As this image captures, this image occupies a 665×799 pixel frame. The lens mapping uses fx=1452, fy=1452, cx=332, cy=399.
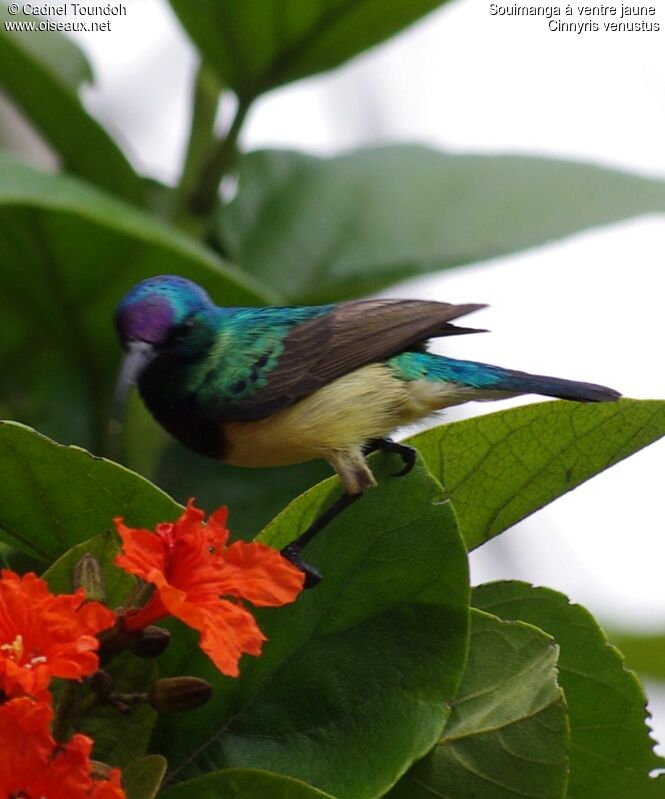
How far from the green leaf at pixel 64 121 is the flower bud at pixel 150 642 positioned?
209cm

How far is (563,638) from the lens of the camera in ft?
7.33

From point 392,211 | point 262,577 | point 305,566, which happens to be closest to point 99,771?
point 262,577

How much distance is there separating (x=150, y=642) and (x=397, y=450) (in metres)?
0.57

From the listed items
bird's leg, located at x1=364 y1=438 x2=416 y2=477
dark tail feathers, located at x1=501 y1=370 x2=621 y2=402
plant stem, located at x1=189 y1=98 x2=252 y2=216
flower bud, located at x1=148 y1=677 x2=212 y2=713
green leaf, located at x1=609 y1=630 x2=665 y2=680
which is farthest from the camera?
green leaf, located at x1=609 y1=630 x2=665 y2=680

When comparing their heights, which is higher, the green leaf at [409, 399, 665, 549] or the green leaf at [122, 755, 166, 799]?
the green leaf at [409, 399, 665, 549]

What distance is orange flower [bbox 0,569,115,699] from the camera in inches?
67.2

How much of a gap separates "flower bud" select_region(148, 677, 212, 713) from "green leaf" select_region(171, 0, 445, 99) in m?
2.45

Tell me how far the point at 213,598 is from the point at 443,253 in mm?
2541

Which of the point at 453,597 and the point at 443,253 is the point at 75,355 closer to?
the point at 443,253

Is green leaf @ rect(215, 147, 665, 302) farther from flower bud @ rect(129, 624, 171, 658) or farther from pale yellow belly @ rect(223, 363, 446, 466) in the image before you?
flower bud @ rect(129, 624, 171, 658)

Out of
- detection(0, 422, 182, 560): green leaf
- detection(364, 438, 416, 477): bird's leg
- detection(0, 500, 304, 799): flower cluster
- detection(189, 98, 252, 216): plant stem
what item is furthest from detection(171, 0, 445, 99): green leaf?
detection(0, 500, 304, 799): flower cluster

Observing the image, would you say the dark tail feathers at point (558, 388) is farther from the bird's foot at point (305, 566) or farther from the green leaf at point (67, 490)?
the green leaf at point (67, 490)

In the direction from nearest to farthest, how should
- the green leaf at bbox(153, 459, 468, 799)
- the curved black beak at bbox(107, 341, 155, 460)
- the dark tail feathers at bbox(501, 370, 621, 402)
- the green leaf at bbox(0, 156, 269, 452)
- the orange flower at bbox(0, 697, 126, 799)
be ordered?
the orange flower at bbox(0, 697, 126, 799), the green leaf at bbox(153, 459, 468, 799), the dark tail feathers at bbox(501, 370, 621, 402), the curved black beak at bbox(107, 341, 155, 460), the green leaf at bbox(0, 156, 269, 452)

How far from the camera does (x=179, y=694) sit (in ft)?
6.21
